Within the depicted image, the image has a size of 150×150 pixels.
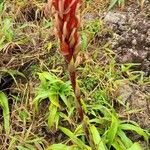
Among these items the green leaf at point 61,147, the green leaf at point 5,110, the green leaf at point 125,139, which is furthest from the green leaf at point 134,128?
the green leaf at point 5,110

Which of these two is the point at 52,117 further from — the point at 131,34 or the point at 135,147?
the point at 131,34

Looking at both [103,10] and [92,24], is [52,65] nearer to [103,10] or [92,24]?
[92,24]

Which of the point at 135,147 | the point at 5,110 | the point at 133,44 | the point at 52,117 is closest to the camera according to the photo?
the point at 135,147

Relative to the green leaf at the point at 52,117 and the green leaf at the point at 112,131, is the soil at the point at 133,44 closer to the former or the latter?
the green leaf at the point at 112,131

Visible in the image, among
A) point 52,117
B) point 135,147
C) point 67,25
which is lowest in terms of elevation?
point 135,147

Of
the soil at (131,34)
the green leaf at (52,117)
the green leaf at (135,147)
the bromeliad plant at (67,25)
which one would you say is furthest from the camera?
the soil at (131,34)

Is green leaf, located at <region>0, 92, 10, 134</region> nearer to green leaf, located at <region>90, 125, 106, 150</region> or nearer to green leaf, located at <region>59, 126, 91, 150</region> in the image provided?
green leaf, located at <region>59, 126, 91, 150</region>

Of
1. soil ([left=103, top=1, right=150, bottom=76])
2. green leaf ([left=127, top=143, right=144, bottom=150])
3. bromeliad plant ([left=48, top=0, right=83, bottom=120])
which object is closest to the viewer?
bromeliad plant ([left=48, top=0, right=83, bottom=120])

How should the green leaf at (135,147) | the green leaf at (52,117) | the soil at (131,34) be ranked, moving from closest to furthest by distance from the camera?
the green leaf at (135,147) → the green leaf at (52,117) → the soil at (131,34)

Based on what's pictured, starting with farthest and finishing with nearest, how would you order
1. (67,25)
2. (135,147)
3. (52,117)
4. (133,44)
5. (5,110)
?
(133,44), (5,110), (52,117), (135,147), (67,25)

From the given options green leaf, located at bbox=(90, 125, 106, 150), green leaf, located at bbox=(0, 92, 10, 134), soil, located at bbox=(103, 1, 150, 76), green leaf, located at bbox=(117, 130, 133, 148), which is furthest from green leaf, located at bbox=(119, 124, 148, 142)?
green leaf, located at bbox=(0, 92, 10, 134)

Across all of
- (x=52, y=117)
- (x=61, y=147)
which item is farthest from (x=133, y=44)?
(x=61, y=147)
